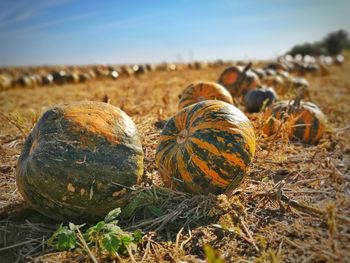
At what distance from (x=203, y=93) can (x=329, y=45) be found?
68.1 metres

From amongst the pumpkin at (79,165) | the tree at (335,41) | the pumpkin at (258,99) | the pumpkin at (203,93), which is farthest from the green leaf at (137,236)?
the tree at (335,41)

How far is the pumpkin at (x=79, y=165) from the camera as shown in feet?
9.18

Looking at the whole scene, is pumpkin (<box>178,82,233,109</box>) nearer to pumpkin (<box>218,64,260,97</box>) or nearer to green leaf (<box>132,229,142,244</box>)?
pumpkin (<box>218,64,260,97</box>)

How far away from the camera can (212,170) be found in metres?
3.10

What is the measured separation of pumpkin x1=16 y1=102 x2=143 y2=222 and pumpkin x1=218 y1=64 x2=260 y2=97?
233 inches

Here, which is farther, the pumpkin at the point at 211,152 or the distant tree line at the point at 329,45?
the distant tree line at the point at 329,45

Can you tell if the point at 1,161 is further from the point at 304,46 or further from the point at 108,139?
the point at 304,46

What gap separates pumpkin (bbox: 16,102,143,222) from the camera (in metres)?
2.80

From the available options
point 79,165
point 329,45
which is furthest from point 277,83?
point 329,45

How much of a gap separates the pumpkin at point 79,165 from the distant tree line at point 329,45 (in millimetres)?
63937

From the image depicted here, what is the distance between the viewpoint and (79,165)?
2801 millimetres

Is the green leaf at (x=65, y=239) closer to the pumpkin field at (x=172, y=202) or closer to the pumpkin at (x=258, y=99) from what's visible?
the pumpkin field at (x=172, y=202)

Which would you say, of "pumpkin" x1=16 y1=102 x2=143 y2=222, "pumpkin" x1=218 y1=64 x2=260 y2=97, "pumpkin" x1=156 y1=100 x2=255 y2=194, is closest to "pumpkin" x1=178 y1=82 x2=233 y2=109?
"pumpkin" x1=156 y1=100 x2=255 y2=194

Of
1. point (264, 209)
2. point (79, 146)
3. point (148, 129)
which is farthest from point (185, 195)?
point (148, 129)
